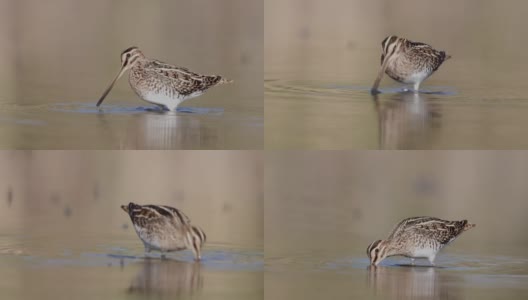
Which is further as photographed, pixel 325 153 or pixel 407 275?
pixel 325 153

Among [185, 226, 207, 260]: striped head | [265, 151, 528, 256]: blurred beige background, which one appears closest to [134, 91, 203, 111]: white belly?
[265, 151, 528, 256]: blurred beige background

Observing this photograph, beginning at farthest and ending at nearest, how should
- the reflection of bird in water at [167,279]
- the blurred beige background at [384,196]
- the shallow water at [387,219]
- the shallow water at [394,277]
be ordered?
the blurred beige background at [384,196], the shallow water at [387,219], the shallow water at [394,277], the reflection of bird in water at [167,279]

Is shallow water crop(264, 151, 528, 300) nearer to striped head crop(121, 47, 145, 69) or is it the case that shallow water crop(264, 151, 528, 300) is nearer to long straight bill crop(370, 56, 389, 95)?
long straight bill crop(370, 56, 389, 95)

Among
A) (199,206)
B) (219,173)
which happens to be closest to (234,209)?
(199,206)

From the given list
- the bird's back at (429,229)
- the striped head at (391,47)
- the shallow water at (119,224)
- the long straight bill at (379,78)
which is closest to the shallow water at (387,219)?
the bird's back at (429,229)

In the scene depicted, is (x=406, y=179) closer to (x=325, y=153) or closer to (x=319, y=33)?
(x=325, y=153)

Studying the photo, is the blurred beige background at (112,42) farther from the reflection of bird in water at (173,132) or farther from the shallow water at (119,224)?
the shallow water at (119,224)
